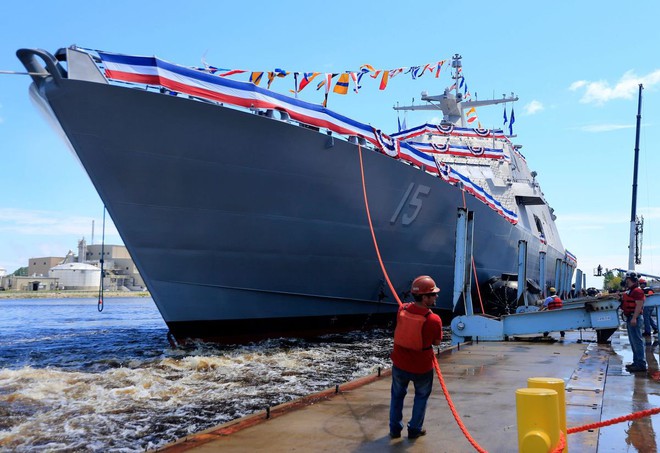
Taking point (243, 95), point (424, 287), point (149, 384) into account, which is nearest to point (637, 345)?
point (424, 287)

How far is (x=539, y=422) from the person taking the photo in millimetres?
2842

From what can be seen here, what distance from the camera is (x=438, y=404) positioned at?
193 inches

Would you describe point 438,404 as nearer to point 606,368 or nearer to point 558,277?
point 606,368

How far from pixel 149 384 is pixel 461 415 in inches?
177

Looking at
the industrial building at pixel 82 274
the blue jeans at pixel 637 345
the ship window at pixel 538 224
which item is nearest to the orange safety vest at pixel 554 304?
the blue jeans at pixel 637 345

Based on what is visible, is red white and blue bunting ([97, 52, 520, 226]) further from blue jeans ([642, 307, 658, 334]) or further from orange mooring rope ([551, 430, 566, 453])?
orange mooring rope ([551, 430, 566, 453])

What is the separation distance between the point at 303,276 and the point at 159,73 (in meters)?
4.62

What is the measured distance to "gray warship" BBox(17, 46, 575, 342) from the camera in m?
8.46

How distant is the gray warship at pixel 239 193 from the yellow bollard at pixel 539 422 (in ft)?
24.0

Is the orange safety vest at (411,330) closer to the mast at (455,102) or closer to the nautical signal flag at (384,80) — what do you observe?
the nautical signal flag at (384,80)

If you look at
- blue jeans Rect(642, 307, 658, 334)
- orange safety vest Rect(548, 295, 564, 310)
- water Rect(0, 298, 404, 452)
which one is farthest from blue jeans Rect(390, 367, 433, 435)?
blue jeans Rect(642, 307, 658, 334)

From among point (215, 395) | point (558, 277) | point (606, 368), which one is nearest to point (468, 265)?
point (606, 368)

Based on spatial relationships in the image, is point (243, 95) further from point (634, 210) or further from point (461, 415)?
point (634, 210)

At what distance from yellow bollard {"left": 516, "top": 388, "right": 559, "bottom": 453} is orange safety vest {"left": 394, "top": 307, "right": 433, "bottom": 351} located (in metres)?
0.94
